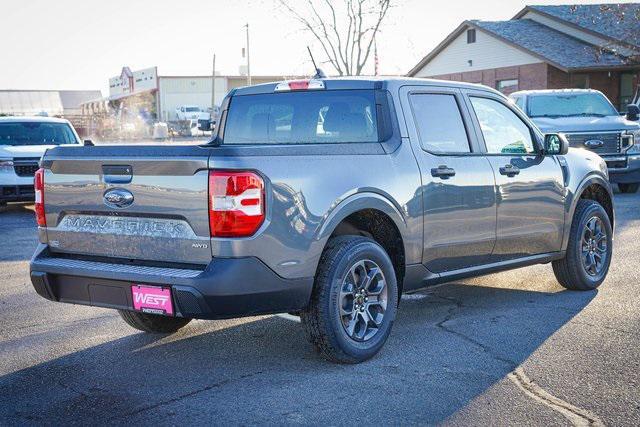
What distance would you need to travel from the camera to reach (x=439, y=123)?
6344 millimetres

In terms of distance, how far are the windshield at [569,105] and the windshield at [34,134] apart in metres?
8.88

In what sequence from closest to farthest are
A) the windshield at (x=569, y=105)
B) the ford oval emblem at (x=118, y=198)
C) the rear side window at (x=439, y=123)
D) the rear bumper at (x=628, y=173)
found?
the ford oval emblem at (x=118, y=198) → the rear side window at (x=439, y=123) → the rear bumper at (x=628, y=173) → the windshield at (x=569, y=105)

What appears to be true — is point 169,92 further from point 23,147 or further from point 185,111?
point 23,147

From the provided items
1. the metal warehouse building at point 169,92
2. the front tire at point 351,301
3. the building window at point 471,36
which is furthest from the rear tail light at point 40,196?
the metal warehouse building at point 169,92

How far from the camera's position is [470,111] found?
664 centimetres

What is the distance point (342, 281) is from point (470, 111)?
6.67 ft

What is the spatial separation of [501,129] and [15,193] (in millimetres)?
10703

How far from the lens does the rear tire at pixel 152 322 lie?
622 centimetres

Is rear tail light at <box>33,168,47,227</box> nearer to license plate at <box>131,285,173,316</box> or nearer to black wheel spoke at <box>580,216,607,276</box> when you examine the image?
license plate at <box>131,285,173,316</box>

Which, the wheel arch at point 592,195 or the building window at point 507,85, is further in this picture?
the building window at point 507,85

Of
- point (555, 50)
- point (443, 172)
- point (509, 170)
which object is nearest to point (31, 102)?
point (555, 50)

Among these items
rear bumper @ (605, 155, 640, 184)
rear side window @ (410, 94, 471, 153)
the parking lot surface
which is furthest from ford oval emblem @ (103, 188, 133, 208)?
rear bumper @ (605, 155, 640, 184)

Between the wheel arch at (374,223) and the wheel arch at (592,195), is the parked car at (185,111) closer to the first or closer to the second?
the wheel arch at (592,195)

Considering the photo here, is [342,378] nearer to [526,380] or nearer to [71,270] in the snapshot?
[526,380]
